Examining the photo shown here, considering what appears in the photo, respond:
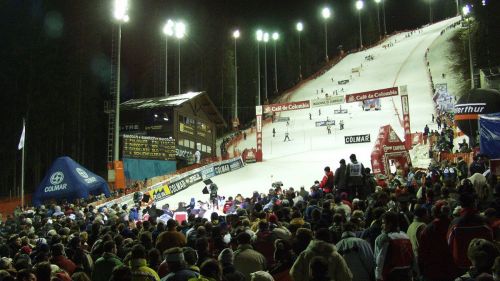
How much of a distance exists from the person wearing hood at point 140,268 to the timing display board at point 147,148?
26993mm

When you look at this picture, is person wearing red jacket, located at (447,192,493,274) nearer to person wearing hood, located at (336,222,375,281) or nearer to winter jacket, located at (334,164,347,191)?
person wearing hood, located at (336,222,375,281)

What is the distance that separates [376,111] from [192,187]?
1000 inches

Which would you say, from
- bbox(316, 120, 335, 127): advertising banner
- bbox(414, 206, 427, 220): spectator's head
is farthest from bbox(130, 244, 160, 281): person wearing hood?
bbox(316, 120, 335, 127): advertising banner

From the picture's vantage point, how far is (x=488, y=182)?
11852 millimetres

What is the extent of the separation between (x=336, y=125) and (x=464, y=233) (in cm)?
4251

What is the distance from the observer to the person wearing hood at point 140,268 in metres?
5.70

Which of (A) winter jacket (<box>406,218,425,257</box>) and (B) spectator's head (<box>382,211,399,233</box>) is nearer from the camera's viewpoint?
(B) spectator's head (<box>382,211,399,233</box>)

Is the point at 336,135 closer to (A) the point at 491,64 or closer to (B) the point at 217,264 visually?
(A) the point at 491,64

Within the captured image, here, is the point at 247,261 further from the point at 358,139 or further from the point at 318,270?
the point at 358,139

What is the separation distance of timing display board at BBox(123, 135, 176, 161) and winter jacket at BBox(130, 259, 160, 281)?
2702 cm

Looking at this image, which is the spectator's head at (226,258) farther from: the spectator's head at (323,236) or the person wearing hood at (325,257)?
the spectator's head at (323,236)

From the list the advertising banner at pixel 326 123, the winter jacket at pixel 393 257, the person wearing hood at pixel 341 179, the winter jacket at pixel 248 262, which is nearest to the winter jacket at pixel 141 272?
the winter jacket at pixel 248 262

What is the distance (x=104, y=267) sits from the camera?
6.62 metres

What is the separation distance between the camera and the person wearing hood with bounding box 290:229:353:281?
5.52m
